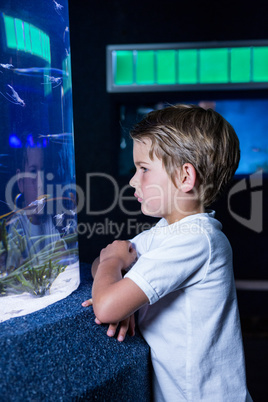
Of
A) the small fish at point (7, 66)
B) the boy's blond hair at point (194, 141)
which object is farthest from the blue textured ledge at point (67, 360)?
the small fish at point (7, 66)

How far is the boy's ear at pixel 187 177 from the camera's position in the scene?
2.72ft

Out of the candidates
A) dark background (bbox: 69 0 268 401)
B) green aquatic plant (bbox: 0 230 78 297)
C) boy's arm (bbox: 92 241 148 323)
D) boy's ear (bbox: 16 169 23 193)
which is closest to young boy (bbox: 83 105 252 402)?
boy's arm (bbox: 92 241 148 323)

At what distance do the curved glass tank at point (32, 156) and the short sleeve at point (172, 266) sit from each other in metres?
0.22

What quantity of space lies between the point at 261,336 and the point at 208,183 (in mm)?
2081

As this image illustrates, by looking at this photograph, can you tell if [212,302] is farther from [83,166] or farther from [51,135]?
[83,166]

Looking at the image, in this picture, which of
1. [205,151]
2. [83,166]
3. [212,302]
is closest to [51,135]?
[205,151]

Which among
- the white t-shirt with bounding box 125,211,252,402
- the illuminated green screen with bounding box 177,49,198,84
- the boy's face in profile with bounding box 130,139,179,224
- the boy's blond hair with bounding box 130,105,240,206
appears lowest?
the white t-shirt with bounding box 125,211,252,402

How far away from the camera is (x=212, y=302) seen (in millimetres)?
768

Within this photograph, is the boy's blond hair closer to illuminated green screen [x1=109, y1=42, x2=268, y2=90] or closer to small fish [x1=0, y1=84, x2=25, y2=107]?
small fish [x1=0, y1=84, x2=25, y2=107]

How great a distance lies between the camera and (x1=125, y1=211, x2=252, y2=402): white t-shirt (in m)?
0.73

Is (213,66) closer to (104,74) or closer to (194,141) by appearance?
(104,74)

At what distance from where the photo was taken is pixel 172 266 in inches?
28.2

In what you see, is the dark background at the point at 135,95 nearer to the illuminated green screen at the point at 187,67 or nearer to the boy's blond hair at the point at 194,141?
the illuminated green screen at the point at 187,67

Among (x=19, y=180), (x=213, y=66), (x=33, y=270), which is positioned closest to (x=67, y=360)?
(x=33, y=270)
